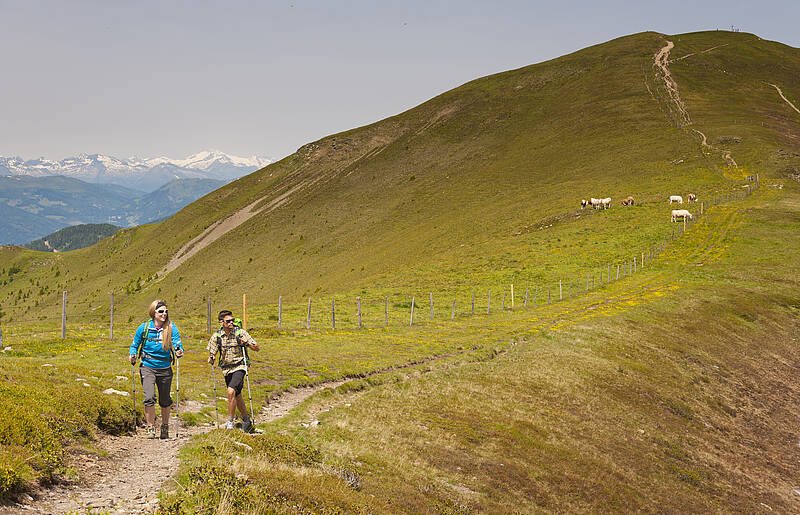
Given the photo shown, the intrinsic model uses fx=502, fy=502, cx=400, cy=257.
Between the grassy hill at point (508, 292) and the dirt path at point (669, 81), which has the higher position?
the dirt path at point (669, 81)

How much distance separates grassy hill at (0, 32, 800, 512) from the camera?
54.0 ft

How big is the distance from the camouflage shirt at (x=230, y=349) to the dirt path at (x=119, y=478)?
2159mm

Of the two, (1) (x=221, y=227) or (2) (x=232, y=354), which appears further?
(1) (x=221, y=227)

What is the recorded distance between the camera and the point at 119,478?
1079cm

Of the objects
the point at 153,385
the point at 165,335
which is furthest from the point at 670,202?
the point at 153,385

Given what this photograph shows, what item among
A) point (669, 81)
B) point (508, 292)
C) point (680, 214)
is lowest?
point (508, 292)

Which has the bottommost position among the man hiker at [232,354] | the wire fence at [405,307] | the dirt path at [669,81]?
the wire fence at [405,307]

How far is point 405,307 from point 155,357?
3780 centimetres

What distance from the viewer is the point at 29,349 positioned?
2688cm

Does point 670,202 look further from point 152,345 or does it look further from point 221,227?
point 221,227

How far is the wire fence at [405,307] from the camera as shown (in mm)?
41125

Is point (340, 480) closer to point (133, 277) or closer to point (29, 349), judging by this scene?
point (29, 349)

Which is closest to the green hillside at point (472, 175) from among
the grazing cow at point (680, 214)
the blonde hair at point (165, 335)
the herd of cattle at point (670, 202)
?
the herd of cattle at point (670, 202)

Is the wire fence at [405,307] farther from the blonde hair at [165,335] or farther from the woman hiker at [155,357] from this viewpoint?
the blonde hair at [165,335]
